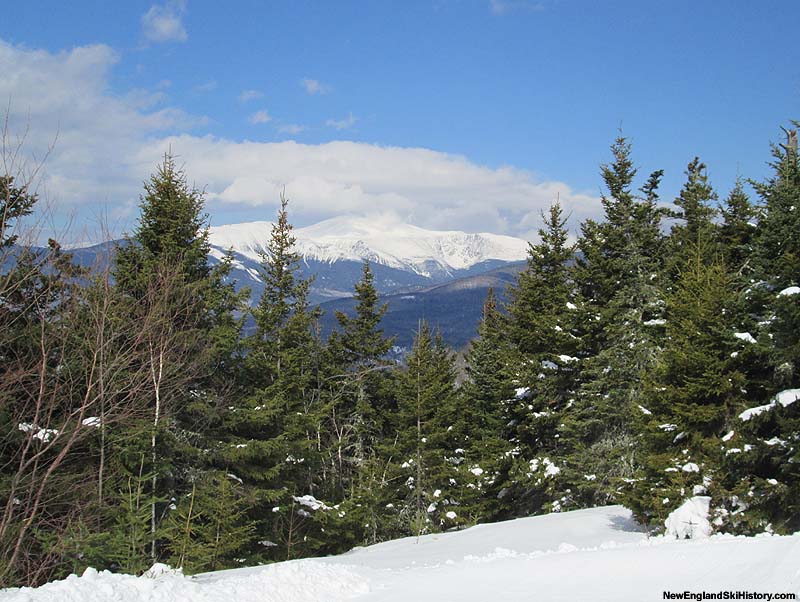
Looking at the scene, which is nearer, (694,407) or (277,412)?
(694,407)

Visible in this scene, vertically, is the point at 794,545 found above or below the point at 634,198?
below

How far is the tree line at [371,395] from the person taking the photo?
11.1 metres

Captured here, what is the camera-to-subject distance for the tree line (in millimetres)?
11086

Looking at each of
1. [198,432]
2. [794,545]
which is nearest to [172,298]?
[198,432]

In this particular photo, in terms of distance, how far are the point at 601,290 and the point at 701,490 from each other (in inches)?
456

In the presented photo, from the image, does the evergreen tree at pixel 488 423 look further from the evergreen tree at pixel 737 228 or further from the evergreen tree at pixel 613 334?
the evergreen tree at pixel 737 228

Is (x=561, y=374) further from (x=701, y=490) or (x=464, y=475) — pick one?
(x=701, y=490)

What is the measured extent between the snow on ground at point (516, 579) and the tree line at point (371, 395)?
1.75 metres

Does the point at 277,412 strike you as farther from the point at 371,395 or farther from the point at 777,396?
the point at 777,396

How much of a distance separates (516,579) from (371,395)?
760 inches

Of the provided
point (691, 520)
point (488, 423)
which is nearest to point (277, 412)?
point (691, 520)

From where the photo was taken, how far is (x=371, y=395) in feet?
91.6

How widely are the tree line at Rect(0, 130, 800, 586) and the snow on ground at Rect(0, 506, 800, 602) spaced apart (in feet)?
5.74

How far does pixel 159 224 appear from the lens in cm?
1736
